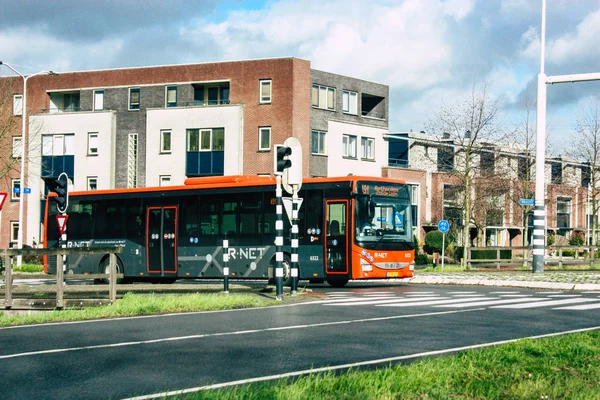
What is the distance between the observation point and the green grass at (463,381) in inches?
246

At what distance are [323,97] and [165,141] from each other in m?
10.9

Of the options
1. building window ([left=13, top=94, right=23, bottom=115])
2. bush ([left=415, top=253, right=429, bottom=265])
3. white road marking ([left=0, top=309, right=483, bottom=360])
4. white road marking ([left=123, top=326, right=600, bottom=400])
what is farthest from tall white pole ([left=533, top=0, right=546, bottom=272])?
building window ([left=13, top=94, right=23, bottom=115])

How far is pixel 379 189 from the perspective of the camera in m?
23.9

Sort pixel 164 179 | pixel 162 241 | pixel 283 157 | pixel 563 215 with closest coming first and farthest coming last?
1. pixel 283 157
2. pixel 162 241
3. pixel 164 179
4. pixel 563 215

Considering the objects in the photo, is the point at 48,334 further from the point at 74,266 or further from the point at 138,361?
the point at 74,266

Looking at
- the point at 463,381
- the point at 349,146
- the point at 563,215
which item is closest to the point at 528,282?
the point at 463,381

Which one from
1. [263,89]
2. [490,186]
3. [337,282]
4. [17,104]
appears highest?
[263,89]

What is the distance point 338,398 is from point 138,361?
3.01 meters

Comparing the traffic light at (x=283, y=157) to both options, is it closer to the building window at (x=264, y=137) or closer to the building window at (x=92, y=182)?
the building window at (x=264, y=137)

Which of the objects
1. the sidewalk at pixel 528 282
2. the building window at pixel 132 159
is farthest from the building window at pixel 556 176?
the sidewalk at pixel 528 282

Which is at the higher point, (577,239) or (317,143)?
(317,143)

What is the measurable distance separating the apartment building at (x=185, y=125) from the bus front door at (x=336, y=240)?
2820cm

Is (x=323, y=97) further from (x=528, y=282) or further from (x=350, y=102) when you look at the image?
(x=528, y=282)

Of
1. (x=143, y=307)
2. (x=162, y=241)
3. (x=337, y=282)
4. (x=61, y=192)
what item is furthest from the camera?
(x=162, y=241)
